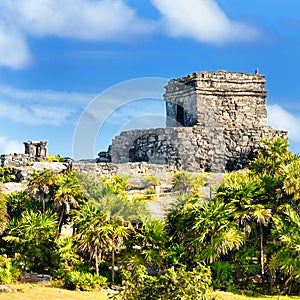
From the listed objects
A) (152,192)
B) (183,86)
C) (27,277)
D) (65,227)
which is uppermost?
(183,86)

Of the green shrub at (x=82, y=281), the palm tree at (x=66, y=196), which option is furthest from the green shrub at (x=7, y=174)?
the green shrub at (x=82, y=281)

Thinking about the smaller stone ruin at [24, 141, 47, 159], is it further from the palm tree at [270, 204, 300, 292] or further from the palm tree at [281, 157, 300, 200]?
the palm tree at [270, 204, 300, 292]

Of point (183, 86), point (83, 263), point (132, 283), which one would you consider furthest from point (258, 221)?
point (183, 86)

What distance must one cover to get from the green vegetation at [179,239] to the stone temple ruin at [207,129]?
6910 mm

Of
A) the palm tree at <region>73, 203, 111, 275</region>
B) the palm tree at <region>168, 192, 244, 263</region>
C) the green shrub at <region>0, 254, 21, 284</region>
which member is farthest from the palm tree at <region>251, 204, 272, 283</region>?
the green shrub at <region>0, 254, 21, 284</region>

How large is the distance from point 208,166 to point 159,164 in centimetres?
266

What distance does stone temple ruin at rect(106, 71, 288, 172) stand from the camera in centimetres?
2967

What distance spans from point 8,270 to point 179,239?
6231mm

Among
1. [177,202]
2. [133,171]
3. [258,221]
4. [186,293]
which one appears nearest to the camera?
[186,293]

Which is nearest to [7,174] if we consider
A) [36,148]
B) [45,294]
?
[36,148]

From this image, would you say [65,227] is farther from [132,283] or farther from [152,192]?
[132,283]

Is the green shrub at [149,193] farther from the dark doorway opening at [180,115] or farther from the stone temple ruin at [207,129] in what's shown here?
the dark doorway opening at [180,115]

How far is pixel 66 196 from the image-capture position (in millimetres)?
23125

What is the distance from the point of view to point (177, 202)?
71.7 feet
